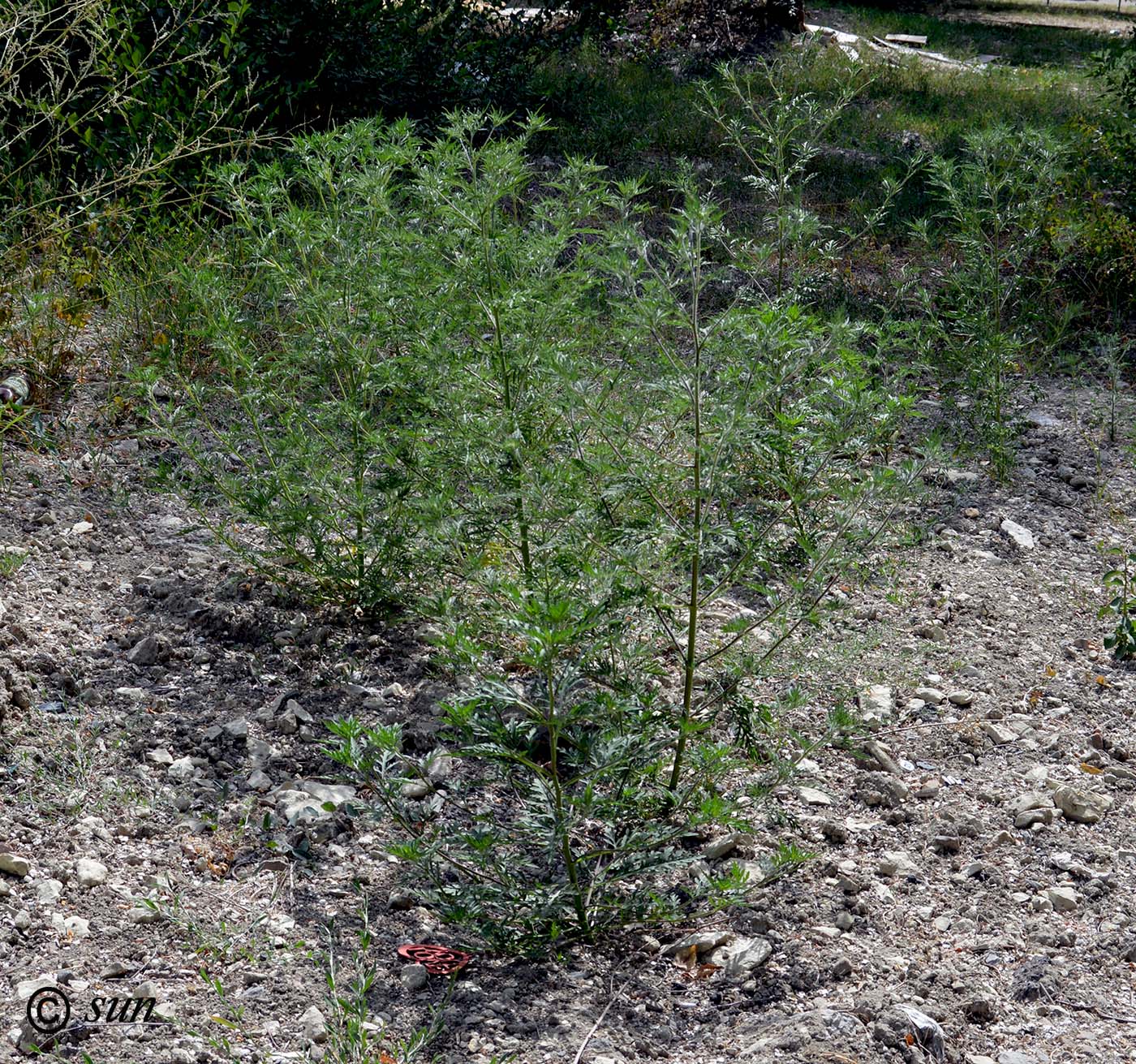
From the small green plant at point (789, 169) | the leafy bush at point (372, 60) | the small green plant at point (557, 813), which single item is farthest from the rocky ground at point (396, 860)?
the leafy bush at point (372, 60)

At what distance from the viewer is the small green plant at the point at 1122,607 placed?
341 cm

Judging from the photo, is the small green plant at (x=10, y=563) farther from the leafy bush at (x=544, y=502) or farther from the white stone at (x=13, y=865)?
the white stone at (x=13, y=865)

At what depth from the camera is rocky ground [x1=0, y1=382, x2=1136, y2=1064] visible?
2.14m

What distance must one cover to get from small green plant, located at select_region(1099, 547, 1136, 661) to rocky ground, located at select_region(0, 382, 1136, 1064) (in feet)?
0.15

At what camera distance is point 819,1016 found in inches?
84.3

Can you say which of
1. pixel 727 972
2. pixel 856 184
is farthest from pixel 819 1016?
pixel 856 184

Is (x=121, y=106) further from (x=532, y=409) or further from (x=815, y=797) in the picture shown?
(x=815, y=797)

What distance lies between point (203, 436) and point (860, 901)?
288 centimetres

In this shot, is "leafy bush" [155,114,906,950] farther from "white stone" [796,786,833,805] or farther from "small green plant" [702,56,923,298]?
"small green plant" [702,56,923,298]

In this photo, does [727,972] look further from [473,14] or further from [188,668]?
[473,14]

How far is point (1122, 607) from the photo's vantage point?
11.5 ft

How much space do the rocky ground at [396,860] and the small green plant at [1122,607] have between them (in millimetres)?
46

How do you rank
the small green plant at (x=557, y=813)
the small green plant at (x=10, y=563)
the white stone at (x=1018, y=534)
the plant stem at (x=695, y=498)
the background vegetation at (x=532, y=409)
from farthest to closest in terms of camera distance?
the white stone at (x=1018, y=534), the small green plant at (x=10, y=563), the background vegetation at (x=532, y=409), the plant stem at (x=695, y=498), the small green plant at (x=557, y=813)

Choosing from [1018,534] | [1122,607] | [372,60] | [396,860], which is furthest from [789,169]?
[372,60]
